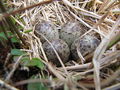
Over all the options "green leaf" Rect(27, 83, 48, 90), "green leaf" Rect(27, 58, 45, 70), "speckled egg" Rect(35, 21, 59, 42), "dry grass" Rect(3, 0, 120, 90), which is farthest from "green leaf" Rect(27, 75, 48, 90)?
"speckled egg" Rect(35, 21, 59, 42)

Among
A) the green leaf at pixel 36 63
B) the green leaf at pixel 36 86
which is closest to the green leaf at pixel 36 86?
the green leaf at pixel 36 86

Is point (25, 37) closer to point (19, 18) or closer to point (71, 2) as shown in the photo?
point (19, 18)

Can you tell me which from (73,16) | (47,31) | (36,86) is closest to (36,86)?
(36,86)

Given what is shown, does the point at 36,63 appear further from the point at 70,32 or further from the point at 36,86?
the point at 70,32

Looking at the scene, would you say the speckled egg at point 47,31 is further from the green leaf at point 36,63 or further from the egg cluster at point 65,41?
the green leaf at point 36,63

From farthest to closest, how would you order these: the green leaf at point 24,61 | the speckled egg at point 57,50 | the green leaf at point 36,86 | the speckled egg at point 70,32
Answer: the speckled egg at point 70,32 < the speckled egg at point 57,50 < the green leaf at point 24,61 < the green leaf at point 36,86

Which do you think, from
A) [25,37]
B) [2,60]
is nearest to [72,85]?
[2,60]

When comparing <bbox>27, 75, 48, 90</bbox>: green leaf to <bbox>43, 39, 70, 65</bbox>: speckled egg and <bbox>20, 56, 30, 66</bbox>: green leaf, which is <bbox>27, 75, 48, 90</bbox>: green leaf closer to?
Answer: <bbox>20, 56, 30, 66</bbox>: green leaf
